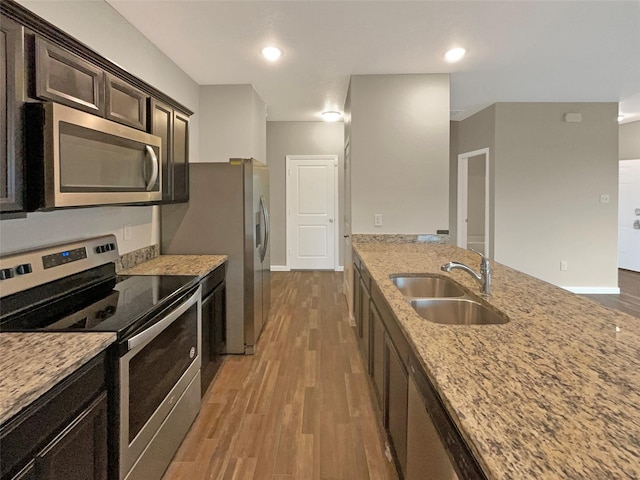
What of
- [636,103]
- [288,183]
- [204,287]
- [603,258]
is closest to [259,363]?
[204,287]

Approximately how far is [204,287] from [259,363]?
36.5 inches

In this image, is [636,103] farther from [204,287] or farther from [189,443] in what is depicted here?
[189,443]

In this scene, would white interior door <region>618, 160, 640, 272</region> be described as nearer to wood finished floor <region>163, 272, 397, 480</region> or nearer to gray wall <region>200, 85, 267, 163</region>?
wood finished floor <region>163, 272, 397, 480</region>

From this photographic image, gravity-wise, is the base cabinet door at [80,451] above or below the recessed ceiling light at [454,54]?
below

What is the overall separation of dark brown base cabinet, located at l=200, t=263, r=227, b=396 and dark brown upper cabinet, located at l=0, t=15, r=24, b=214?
138 centimetres

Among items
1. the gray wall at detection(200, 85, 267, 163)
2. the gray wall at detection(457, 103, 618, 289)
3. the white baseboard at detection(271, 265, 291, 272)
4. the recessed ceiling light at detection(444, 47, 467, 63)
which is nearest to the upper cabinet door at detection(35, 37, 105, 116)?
the gray wall at detection(200, 85, 267, 163)

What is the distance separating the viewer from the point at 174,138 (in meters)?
2.78

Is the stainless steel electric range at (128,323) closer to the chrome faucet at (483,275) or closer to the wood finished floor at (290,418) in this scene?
the wood finished floor at (290,418)

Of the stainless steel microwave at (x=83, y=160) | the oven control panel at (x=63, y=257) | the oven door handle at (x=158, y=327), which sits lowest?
the oven door handle at (x=158, y=327)

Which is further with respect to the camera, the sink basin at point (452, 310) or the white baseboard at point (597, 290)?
the white baseboard at point (597, 290)

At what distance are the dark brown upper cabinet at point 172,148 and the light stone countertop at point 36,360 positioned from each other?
4.74 feet

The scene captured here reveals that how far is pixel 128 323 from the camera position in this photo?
1.52m

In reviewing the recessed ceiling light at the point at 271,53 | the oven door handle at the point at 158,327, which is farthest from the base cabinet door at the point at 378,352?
the recessed ceiling light at the point at 271,53

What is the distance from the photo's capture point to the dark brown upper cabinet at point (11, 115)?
1309 millimetres
